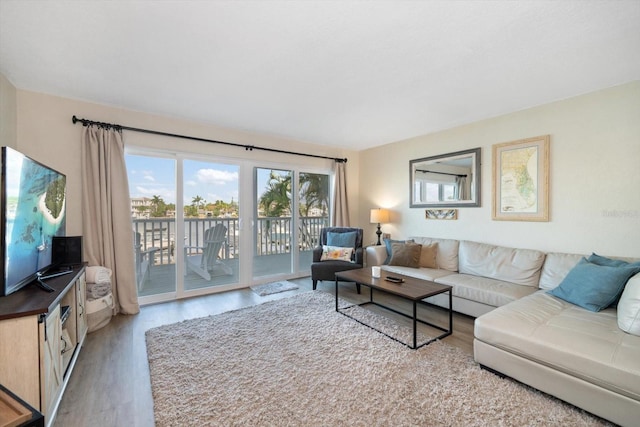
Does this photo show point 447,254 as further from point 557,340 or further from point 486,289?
point 557,340

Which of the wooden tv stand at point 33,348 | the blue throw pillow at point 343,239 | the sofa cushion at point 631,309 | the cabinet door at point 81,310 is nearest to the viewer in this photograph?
the wooden tv stand at point 33,348

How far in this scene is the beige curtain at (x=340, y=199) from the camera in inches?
205

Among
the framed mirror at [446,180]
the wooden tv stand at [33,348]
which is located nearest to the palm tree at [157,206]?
the wooden tv stand at [33,348]

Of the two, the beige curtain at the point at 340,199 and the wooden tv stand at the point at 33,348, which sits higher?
the beige curtain at the point at 340,199

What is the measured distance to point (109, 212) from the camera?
3156 millimetres

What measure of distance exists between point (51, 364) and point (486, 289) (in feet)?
11.4

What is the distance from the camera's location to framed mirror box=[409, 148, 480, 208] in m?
3.78

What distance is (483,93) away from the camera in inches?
112

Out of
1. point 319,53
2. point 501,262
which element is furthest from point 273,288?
point 319,53

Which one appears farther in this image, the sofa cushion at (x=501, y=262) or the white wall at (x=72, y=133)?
the sofa cushion at (x=501, y=262)

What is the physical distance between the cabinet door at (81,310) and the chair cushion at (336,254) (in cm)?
276

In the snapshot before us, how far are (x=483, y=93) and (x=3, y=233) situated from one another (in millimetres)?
3896

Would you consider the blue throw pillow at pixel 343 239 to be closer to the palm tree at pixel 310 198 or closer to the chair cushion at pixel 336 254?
the chair cushion at pixel 336 254

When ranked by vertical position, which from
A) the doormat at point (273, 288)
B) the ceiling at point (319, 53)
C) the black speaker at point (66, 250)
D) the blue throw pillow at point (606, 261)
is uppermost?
the ceiling at point (319, 53)
